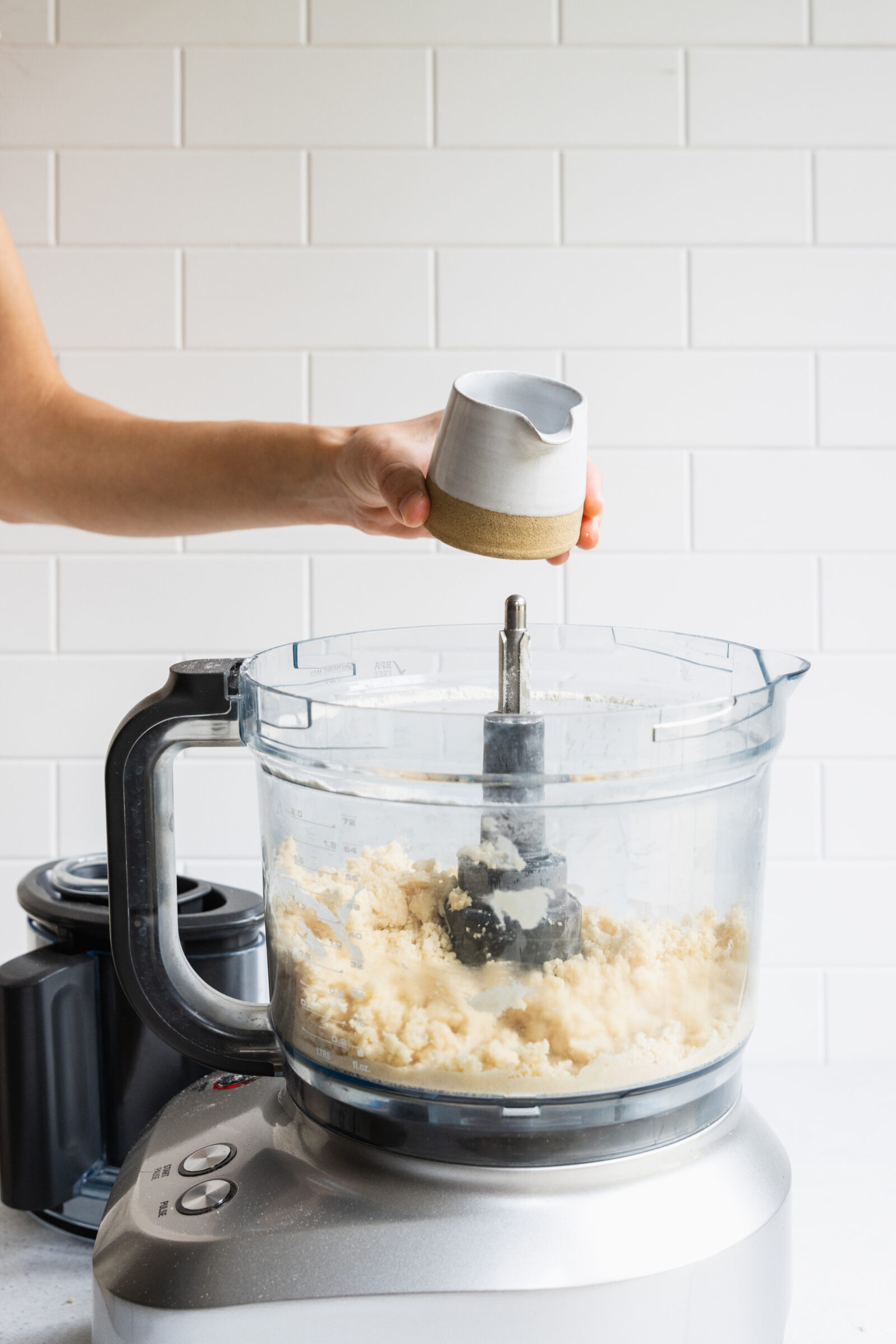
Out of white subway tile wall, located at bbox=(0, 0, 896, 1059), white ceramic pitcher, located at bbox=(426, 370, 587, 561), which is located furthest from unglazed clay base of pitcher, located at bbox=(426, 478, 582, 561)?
white subway tile wall, located at bbox=(0, 0, 896, 1059)

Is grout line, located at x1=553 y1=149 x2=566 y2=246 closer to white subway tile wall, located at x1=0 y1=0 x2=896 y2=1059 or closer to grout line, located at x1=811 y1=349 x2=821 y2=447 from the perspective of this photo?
white subway tile wall, located at x1=0 y1=0 x2=896 y2=1059

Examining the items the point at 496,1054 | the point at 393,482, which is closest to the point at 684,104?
the point at 393,482

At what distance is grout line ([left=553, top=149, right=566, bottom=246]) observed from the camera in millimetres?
1029

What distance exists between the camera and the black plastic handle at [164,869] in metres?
0.50

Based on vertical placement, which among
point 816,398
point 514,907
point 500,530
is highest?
point 816,398

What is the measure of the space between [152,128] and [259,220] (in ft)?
0.42

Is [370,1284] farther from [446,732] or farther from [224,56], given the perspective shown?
[224,56]

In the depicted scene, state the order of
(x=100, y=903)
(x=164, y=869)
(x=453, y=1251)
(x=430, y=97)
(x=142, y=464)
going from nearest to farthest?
(x=453, y=1251), (x=164, y=869), (x=100, y=903), (x=142, y=464), (x=430, y=97)

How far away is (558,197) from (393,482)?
0.62 metres

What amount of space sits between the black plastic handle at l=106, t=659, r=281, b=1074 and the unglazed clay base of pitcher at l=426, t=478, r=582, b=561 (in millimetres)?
119

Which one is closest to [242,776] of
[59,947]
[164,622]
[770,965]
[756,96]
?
[164,622]

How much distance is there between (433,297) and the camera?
3.43 ft

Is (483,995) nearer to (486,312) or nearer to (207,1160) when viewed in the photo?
(207,1160)

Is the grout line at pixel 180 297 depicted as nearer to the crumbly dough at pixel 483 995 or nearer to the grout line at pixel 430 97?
the grout line at pixel 430 97
